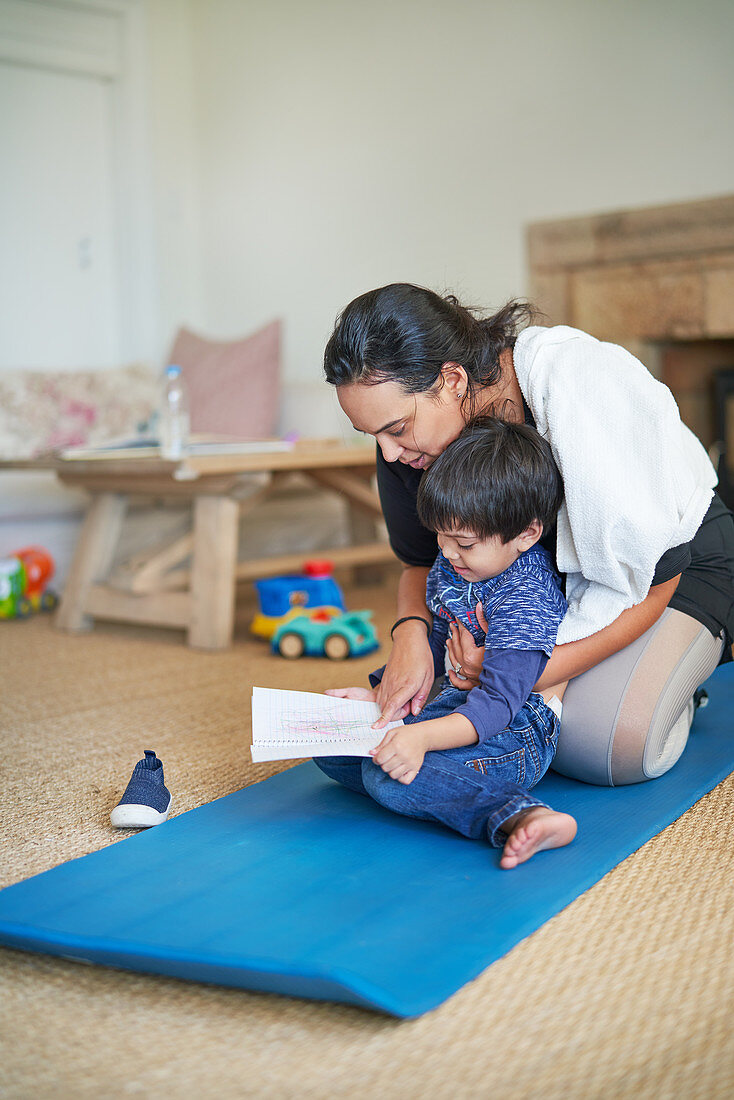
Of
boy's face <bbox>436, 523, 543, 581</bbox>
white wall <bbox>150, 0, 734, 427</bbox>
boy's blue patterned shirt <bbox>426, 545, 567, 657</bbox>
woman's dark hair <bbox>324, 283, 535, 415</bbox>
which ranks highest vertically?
white wall <bbox>150, 0, 734, 427</bbox>

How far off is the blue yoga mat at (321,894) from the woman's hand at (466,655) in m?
0.18

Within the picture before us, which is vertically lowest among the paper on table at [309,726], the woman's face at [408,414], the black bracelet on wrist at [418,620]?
the paper on table at [309,726]

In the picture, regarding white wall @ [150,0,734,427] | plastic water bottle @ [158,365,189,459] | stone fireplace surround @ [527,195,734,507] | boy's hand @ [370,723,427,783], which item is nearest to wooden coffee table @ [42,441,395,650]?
plastic water bottle @ [158,365,189,459]

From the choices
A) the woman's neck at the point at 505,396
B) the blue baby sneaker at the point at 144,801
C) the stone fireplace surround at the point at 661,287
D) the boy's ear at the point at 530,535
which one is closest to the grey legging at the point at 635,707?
the boy's ear at the point at 530,535

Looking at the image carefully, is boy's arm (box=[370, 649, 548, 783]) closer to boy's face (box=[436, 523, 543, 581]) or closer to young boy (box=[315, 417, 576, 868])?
young boy (box=[315, 417, 576, 868])

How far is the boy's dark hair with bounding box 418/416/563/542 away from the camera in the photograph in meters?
1.19

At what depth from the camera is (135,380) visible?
3436mm

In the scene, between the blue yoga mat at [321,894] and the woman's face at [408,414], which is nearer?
the blue yoga mat at [321,894]

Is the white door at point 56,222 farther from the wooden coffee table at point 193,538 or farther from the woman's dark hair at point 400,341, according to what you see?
the woman's dark hair at point 400,341

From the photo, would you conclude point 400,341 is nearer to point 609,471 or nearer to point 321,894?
point 609,471

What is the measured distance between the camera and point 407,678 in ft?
4.21

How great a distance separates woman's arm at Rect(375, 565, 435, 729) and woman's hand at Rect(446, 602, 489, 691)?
34 mm

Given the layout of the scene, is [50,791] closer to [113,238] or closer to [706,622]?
[706,622]

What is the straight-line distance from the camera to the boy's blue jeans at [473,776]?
1.14 meters
